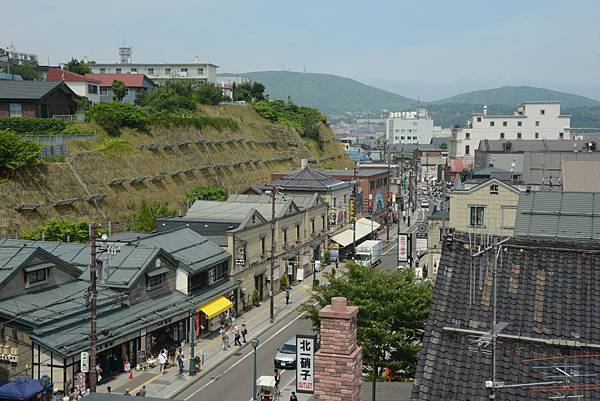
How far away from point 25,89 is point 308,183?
29.0 meters

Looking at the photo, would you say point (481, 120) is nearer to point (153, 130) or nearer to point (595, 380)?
point (153, 130)

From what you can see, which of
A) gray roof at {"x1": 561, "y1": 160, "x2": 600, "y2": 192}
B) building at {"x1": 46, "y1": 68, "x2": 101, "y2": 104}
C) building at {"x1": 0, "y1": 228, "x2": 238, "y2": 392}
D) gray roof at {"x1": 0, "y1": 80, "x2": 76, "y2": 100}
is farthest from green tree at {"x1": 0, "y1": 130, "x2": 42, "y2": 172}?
gray roof at {"x1": 561, "y1": 160, "x2": 600, "y2": 192}

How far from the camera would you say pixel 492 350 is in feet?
41.7

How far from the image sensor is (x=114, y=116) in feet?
231

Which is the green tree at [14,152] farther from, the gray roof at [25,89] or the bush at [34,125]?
the gray roof at [25,89]

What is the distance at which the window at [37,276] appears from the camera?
3210cm

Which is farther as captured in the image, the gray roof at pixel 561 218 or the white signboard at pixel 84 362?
the white signboard at pixel 84 362

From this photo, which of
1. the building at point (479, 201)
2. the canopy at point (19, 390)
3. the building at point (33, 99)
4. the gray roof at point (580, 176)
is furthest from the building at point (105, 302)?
the building at point (33, 99)

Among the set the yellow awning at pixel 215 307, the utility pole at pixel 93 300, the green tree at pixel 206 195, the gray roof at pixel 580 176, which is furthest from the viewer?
the green tree at pixel 206 195

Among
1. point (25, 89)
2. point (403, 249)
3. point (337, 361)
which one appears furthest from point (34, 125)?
point (337, 361)

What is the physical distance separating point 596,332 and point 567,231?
248 inches

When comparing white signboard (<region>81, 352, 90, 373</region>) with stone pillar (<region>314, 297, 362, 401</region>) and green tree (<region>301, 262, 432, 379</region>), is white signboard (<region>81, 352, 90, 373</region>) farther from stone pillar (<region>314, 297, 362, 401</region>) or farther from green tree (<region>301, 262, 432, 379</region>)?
stone pillar (<region>314, 297, 362, 401</region>)

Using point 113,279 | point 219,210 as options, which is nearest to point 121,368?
point 113,279

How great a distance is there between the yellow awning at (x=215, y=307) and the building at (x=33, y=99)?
3385 centimetres
